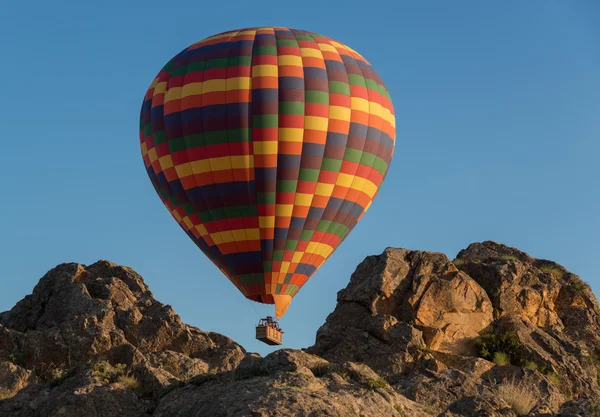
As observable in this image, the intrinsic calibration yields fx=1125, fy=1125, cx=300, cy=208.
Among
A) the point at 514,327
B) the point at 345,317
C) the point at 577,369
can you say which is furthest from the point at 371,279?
the point at 577,369

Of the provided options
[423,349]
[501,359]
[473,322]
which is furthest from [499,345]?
[423,349]

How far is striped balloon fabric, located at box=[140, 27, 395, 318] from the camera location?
148 feet

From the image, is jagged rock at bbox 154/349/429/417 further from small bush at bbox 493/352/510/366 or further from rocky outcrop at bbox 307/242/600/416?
small bush at bbox 493/352/510/366

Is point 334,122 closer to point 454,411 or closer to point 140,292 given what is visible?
point 140,292

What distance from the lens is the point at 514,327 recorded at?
39.8m

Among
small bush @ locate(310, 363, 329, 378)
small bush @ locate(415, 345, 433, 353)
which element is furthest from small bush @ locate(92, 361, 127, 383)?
small bush @ locate(415, 345, 433, 353)

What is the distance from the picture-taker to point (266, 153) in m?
44.8

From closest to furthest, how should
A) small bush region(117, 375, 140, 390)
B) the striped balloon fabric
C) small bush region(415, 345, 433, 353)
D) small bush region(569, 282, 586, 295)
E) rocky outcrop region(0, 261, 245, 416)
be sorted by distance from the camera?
small bush region(117, 375, 140, 390) < rocky outcrop region(0, 261, 245, 416) < small bush region(415, 345, 433, 353) < small bush region(569, 282, 586, 295) < the striped balloon fabric

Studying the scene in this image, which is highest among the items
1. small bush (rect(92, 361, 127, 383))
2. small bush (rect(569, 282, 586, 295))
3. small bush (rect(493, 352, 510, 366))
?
small bush (rect(569, 282, 586, 295))

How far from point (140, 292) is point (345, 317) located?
837 centimetres

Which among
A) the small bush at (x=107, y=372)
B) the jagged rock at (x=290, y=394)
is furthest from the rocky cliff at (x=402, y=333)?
the jagged rock at (x=290, y=394)

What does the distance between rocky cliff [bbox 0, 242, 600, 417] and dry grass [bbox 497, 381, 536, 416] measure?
7 centimetres

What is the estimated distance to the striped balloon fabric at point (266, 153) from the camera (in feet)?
148

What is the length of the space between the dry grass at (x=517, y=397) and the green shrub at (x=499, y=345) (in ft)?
11.0
